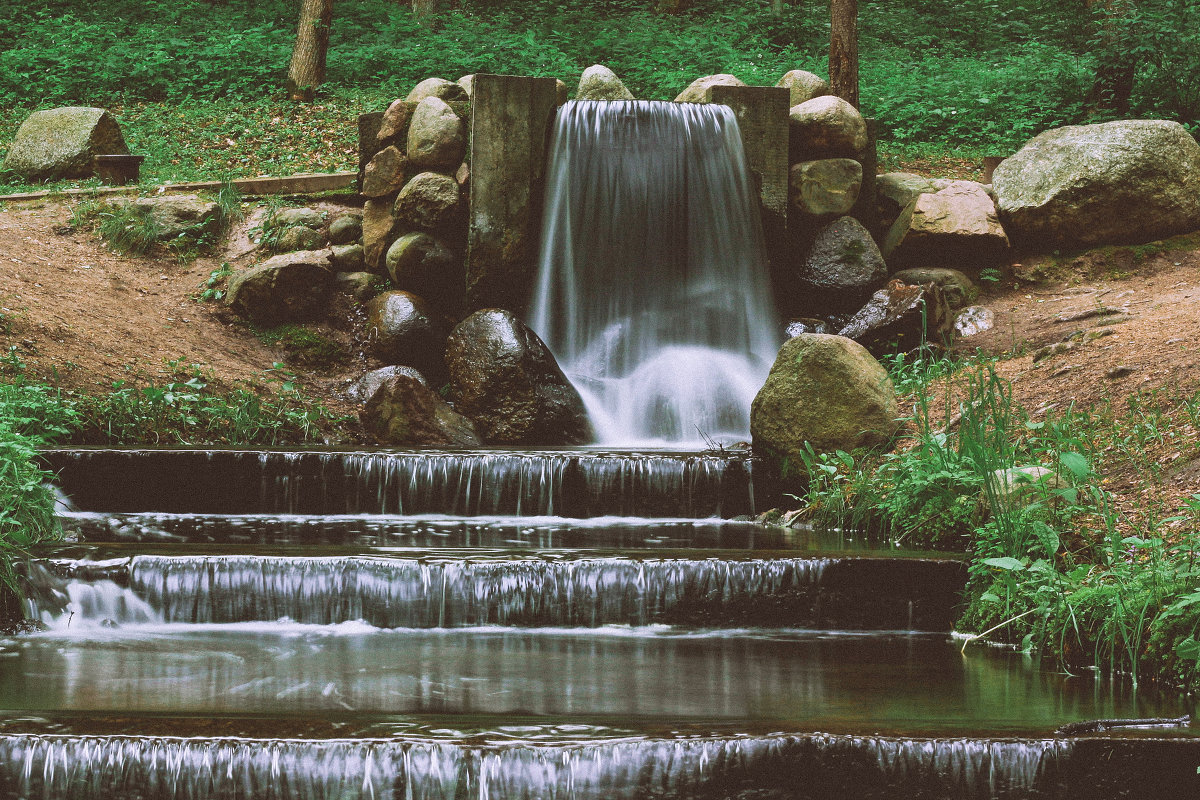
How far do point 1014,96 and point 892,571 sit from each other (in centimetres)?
1194

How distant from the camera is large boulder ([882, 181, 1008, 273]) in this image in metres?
9.90

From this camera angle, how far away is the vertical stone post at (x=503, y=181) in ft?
31.3

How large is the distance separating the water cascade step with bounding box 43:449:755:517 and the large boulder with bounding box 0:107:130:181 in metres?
7.28

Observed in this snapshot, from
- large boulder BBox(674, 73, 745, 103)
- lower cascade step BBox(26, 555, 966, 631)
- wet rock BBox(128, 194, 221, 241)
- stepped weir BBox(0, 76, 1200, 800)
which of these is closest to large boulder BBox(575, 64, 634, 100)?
large boulder BBox(674, 73, 745, 103)

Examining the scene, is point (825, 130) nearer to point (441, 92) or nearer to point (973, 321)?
point (973, 321)

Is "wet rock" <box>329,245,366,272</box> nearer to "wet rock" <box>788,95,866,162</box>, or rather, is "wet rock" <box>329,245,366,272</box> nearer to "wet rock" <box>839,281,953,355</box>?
"wet rock" <box>788,95,866,162</box>

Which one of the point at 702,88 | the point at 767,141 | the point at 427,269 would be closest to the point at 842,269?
the point at 767,141

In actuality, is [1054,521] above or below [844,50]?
below

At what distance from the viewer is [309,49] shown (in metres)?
15.0

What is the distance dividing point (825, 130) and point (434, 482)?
19.7 ft

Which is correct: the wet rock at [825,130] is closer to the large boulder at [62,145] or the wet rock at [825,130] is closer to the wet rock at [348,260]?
the wet rock at [348,260]

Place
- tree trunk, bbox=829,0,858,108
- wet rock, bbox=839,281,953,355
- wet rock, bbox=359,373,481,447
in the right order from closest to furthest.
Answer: wet rock, bbox=359,373,481,447
wet rock, bbox=839,281,953,355
tree trunk, bbox=829,0,858,108

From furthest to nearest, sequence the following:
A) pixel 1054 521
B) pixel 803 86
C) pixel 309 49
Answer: pixel 309 49
pixel 803 86
pixel 1054 521

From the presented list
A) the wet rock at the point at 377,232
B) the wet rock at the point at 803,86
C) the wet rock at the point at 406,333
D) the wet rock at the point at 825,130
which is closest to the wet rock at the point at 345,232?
the wet rock at the point at 377,232
